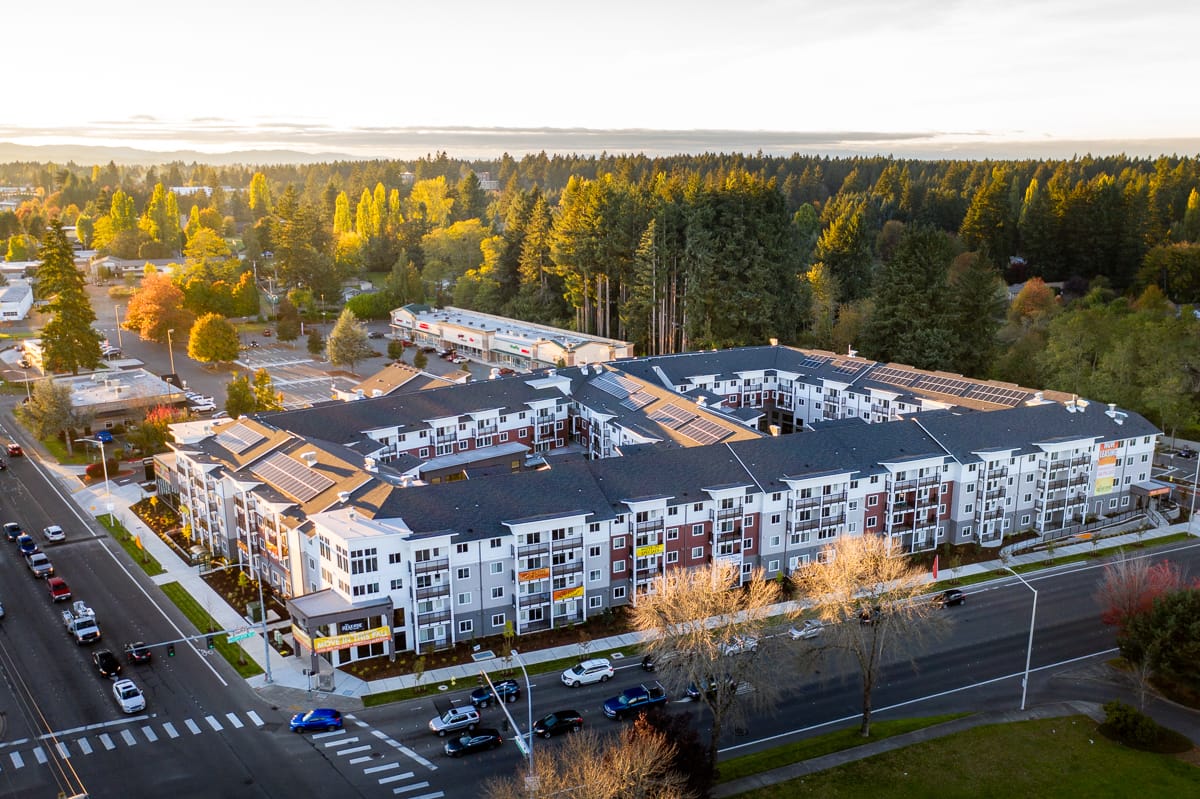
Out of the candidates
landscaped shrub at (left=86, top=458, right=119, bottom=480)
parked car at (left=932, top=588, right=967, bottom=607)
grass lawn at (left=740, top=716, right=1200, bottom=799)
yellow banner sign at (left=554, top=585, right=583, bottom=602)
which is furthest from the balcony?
landscaped shrub at (left=86, top=458, right=119, bottom=480)

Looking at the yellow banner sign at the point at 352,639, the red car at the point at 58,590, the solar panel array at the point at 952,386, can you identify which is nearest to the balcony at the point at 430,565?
the yellow banner sign at the point at 352,639

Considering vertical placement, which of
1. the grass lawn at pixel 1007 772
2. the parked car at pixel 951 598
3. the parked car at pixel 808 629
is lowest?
the grass lawn at pixel 1007 772

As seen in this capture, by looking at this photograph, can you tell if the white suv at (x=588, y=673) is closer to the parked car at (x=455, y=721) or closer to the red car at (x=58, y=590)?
the parked car at (x=455, y=721)

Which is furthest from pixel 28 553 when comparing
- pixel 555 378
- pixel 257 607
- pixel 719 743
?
pixel 719 743

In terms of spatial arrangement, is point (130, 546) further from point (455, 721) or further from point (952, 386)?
point (952, 386)

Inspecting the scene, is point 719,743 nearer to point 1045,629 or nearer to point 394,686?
point 394,686

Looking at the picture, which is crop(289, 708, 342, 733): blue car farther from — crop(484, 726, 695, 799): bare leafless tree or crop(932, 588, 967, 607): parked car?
crop(932, 588, 967, 607): parked car
